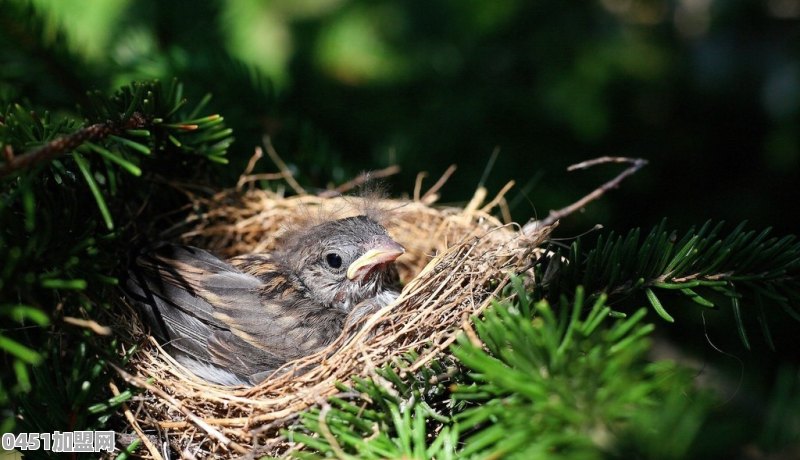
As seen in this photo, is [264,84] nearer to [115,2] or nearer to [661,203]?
[115,2]

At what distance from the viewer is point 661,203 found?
2.86 meters

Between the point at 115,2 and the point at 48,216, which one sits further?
the point at 115,2

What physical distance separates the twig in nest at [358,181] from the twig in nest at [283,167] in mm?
83

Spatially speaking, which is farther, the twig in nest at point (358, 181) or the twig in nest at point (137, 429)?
the twig in nest at point (358, 181)

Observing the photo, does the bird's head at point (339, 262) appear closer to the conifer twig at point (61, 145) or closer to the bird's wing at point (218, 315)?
the bird's wing at point (218, 315)

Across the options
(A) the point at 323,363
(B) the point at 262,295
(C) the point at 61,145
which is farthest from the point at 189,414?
(C) the point at 61,145

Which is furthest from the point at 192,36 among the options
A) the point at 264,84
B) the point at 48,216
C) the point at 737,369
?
the point at 737,369

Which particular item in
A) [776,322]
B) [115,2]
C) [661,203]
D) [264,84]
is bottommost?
[776,322]

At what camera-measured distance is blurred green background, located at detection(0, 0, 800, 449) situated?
241 cm

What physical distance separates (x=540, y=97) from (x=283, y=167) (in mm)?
1110

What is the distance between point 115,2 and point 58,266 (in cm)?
189

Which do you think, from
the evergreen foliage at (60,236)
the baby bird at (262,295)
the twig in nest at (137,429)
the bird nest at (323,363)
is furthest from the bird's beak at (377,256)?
the twig in nest at (137,429)

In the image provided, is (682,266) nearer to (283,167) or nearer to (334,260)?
(334,260)

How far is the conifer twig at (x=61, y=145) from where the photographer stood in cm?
105
